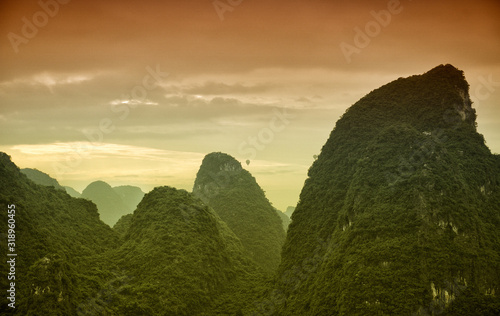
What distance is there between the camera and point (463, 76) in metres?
43.2

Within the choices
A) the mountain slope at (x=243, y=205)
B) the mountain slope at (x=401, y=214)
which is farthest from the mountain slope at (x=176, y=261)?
the mountain slope at (x=243, y=205)

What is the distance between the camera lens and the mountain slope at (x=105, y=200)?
131500mm

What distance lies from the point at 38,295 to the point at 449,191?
36092 mm

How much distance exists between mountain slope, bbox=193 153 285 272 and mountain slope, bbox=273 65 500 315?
2528 cm

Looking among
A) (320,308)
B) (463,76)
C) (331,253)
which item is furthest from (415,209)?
(463,76)

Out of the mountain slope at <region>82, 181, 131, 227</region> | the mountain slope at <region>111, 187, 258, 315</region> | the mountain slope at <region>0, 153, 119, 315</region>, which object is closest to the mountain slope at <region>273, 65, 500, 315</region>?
the mountain slope at <region>111, 187, 258, 315</region>

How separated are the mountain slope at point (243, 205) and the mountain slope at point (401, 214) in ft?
83.0

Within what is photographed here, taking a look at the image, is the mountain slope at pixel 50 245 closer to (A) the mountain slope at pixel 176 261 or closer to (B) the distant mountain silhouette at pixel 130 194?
(A) the mountain slope at pixel 176 261

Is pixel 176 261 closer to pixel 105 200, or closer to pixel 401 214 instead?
pixel 401 214

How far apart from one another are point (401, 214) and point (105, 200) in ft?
415

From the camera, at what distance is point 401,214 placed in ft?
104

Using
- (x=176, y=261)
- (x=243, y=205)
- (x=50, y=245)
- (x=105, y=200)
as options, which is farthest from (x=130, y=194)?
(x=50, y=245)

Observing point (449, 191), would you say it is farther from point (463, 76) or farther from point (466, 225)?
point (463, 76)

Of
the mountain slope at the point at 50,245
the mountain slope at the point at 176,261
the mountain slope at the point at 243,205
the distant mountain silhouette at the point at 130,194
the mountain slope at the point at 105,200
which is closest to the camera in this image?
the mountain slope at the point at 50,245
